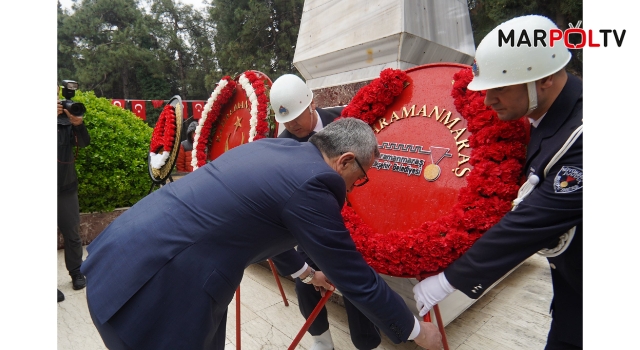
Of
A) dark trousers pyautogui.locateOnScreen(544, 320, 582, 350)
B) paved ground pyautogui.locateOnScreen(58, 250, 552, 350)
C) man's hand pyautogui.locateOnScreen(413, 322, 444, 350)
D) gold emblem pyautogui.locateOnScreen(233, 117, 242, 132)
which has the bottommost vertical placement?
paved ground pyautogui.locateOnScreen(58, 250, 552, 350)

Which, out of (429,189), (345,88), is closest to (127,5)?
(345,88)

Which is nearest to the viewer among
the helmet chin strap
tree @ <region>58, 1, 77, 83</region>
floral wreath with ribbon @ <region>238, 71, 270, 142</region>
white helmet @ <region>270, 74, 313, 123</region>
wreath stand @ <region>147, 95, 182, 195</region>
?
the helmet chin strap

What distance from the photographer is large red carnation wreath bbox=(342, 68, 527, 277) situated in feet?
5.14

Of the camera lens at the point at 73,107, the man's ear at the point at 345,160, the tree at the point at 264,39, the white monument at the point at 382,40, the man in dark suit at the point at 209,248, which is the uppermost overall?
the tree at the point at 264,39

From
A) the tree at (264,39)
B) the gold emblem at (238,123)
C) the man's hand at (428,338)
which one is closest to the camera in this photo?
the man's hand at (428,338)

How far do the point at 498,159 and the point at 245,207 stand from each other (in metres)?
1.15

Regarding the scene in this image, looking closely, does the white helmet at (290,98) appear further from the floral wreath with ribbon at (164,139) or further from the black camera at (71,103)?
the black camera at (71,103)

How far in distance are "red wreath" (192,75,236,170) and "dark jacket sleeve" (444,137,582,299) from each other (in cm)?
315

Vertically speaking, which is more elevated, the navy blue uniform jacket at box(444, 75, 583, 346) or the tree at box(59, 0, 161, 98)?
the tree at box(59, 0, 161, 98)

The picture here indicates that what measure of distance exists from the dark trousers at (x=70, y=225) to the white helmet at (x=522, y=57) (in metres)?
4.22

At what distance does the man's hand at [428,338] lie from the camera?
1.55 m

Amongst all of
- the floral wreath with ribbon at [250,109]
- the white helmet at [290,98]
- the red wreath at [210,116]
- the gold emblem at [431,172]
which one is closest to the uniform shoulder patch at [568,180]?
the gold emblem at [431,172]

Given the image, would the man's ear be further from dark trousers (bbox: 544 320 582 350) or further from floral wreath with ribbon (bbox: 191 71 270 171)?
floral wreath with ribbon (bbox: 191 71 270 171)

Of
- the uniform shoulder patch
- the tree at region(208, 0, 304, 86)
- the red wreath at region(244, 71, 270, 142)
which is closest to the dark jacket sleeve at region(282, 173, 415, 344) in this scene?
the uniform shoulder patch
